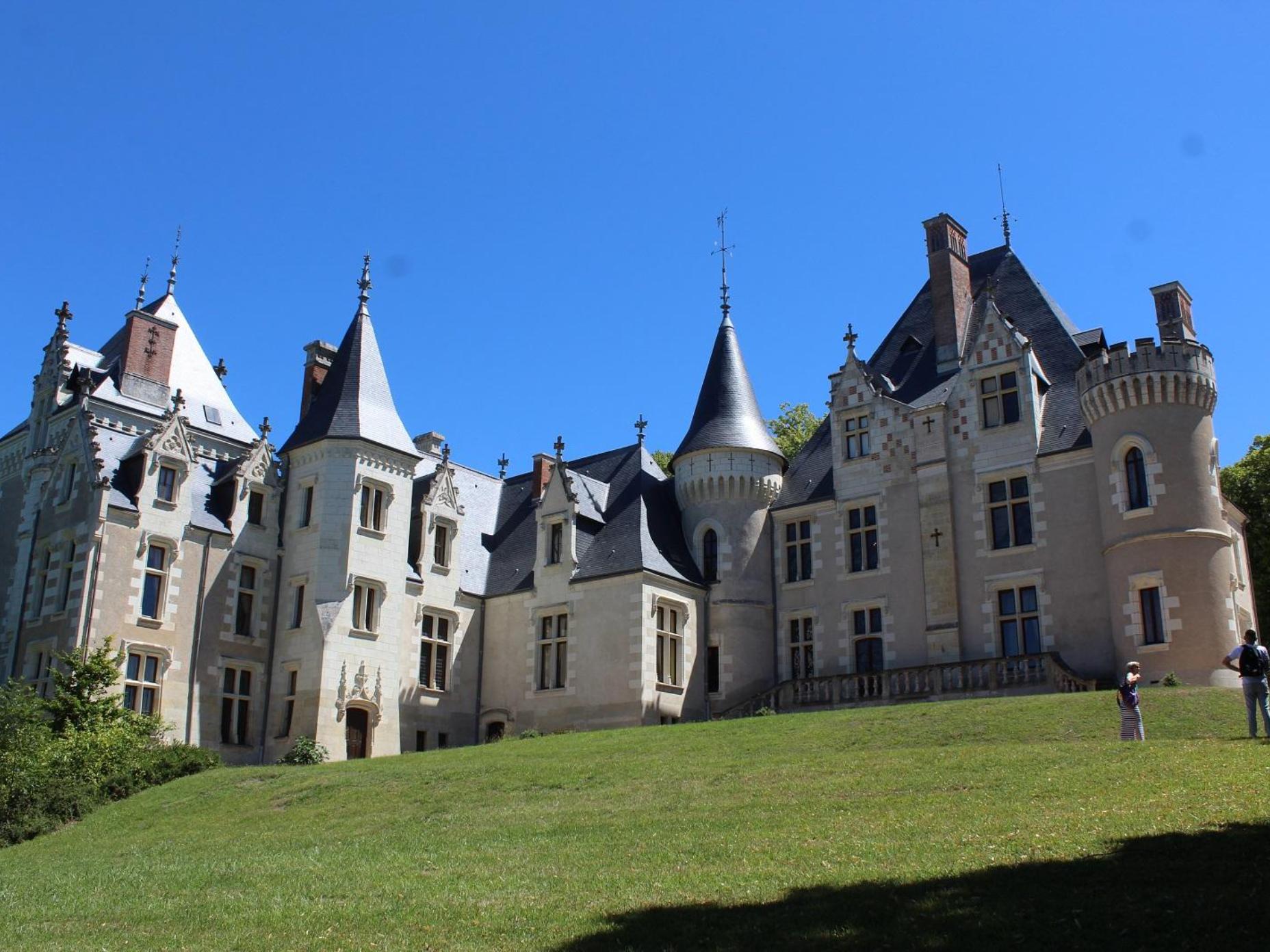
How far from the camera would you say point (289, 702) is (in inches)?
1383

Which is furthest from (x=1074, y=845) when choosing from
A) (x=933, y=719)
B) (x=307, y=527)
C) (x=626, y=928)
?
(x=307, y=527)

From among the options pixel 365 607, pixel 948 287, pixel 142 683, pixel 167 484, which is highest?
pixel 948 287

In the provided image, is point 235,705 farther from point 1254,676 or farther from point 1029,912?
point 1029,912

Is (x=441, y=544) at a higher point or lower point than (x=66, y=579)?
higher

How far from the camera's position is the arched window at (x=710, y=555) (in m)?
37.9

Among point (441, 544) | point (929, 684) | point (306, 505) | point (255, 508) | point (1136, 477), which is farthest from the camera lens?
point (441, 544)

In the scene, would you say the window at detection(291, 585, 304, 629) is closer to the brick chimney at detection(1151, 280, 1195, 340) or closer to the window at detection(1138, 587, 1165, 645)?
the window at detection(1138, 587, 1165, 645)

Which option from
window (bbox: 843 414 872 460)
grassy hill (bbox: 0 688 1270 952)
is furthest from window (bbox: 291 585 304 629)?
window (bbox: 843 414 872 460)

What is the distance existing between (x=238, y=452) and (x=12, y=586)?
7436 mm

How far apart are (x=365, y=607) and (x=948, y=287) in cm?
1971

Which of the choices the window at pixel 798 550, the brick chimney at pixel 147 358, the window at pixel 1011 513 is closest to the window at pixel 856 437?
the window at pixel 798 550

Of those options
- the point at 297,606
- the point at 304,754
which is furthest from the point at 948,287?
the point at 304,754

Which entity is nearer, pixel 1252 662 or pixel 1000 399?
pixel 1252 662

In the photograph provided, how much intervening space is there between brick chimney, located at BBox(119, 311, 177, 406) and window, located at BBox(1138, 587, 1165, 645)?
28592mm
